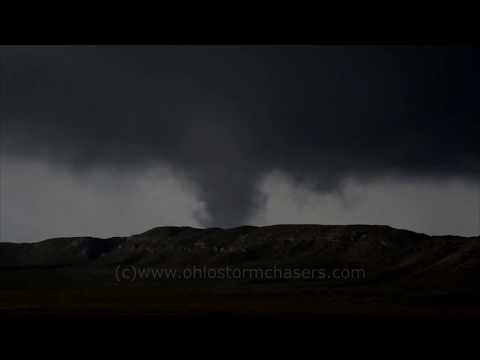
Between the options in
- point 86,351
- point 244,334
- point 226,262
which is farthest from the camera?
point 226,262

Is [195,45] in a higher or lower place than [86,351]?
higher

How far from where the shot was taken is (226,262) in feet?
359

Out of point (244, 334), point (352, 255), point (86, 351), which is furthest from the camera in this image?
point (352, 255)

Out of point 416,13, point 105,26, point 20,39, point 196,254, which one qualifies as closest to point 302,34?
point 416,13

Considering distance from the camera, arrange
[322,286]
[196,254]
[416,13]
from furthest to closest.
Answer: [196,254], [322,286], [416,13]

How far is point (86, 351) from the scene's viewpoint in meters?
5.22

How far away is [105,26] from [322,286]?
6975 cm

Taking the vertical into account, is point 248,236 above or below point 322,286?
above

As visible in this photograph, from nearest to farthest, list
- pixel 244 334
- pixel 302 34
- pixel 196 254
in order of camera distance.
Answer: pixel 302 34 < pixel 244 334 < pixel 196 254

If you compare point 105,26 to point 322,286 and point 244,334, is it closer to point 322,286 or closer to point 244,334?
point 244,334

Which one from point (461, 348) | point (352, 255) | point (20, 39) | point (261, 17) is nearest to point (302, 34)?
point (261, 17)

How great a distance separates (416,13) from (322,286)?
6943cm

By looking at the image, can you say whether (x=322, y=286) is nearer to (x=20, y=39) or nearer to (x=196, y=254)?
(x=196, y=254)

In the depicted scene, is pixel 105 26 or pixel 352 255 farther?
pixel 352 255
